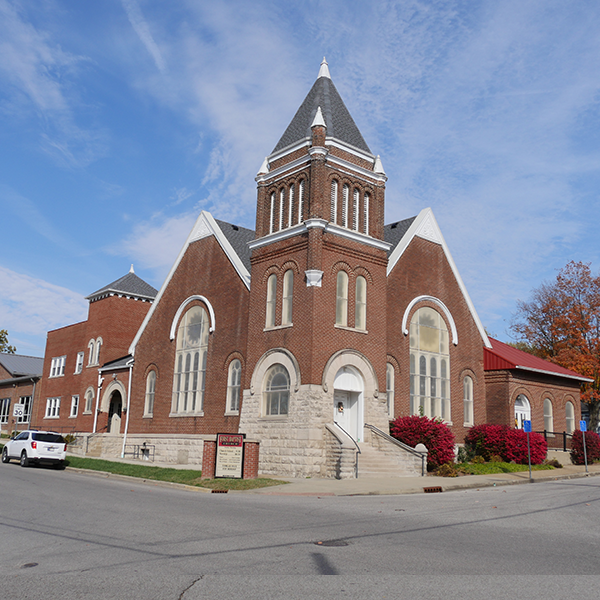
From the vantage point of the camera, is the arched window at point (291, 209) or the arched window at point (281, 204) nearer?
the arched window at point (291, 209)

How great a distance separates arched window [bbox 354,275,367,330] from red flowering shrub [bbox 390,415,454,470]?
4.45 meters

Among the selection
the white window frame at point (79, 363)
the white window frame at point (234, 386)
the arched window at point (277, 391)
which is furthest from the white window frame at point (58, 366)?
the arched window at point (277, 391)

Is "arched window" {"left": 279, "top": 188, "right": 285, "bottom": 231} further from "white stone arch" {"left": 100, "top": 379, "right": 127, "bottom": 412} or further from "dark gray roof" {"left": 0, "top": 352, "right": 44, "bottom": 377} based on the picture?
"dark gray roof" {"left": 0, "top": 352, "right": 44, "bottom": 377}

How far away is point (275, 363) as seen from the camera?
25.1 m

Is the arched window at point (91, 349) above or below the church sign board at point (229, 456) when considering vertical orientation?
above

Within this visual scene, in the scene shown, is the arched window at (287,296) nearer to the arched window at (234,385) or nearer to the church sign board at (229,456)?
the arched window at (234,385)

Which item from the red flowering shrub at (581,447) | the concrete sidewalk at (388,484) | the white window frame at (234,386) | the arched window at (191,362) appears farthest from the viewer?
the arched window at (191,362)

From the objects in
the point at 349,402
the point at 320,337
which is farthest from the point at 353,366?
the point at 320,337

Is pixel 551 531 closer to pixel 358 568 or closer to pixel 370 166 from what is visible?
pixel 358 568

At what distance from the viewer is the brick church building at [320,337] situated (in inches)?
949

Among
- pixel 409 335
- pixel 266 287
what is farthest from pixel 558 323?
pixel 266 287

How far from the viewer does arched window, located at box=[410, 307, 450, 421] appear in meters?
30.1

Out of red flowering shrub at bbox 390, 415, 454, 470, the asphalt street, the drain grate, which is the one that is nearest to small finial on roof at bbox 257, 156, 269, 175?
red flowering shrub at bbox 390, 415, 454, 470

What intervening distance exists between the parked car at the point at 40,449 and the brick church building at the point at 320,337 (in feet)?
19.3
